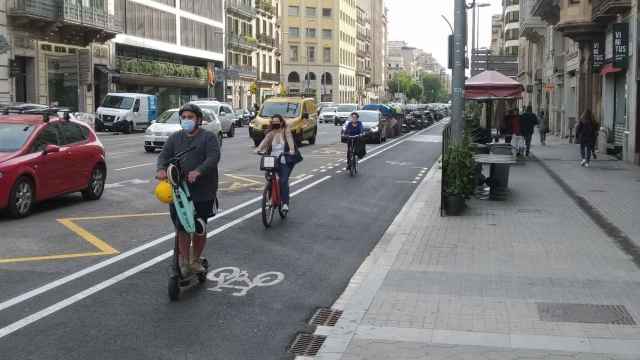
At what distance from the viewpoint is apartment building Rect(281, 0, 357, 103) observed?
4754 inches

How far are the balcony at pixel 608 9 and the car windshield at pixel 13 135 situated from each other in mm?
18772

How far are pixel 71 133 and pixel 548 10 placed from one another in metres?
33.4

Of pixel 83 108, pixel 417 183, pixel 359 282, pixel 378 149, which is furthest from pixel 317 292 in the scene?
pixel 83 108

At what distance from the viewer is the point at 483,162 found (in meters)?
16.2

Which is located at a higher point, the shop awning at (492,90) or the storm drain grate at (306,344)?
the shop awning at (492,90)

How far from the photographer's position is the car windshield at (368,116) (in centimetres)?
3753

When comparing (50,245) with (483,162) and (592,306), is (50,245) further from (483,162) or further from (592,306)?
(483,162)

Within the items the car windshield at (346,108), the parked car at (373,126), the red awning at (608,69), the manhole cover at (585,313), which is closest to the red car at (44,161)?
the manhole cover at (585,313)

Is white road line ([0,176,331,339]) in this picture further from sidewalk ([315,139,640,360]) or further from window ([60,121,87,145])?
window ([60,121,87,145])

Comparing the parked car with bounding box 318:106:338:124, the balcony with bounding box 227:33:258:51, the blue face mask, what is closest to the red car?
the blue face mask

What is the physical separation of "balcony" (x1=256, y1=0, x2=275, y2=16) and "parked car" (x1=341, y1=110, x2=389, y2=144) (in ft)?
179

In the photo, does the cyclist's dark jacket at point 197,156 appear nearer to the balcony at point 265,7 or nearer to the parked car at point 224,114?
the parked car at point 224,114

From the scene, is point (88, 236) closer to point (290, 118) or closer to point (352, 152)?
point (352, 152)

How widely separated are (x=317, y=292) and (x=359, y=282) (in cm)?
55
